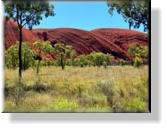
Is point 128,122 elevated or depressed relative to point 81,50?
depressed

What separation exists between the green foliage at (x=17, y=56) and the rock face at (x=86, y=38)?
7 cm

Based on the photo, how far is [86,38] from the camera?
7.25 m

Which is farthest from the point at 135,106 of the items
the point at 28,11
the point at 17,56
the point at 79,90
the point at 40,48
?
the point at 28,11

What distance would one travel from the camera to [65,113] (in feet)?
23.5

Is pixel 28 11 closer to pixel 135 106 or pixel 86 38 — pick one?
pixel 86 38

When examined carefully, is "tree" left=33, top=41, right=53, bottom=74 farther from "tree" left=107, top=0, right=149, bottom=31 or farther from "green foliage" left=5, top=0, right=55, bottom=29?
"tree" left=107, top=0, right=149, bottom=31

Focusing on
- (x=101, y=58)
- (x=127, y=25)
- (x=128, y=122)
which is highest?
(x=127, y=25)

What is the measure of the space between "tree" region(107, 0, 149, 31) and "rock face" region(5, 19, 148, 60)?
0.51ft

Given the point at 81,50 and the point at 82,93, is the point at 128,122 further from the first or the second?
the point at 81,50

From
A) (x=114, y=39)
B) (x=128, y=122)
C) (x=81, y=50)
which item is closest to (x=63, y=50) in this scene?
(x=81, y=50)

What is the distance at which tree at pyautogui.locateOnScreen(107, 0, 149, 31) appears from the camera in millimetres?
7172

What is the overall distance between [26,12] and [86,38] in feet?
3.18

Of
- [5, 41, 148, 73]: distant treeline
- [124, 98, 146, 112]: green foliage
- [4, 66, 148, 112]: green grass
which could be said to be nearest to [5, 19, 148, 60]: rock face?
[5, 41, 148, 73]: distant treeline
